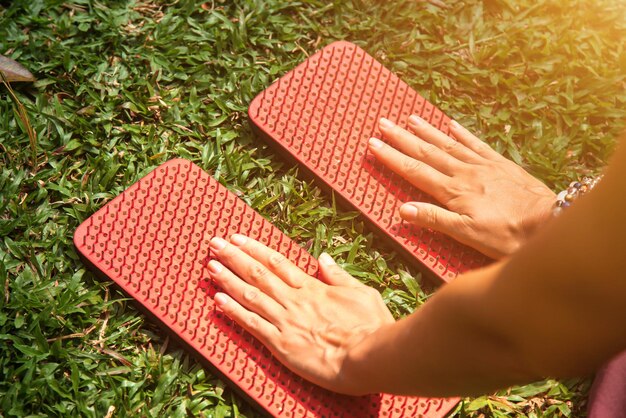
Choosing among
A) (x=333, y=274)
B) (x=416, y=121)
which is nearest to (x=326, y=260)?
(x=333, y=274)

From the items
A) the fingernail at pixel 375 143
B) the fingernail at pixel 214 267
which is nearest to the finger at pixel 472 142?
the fingernail at pixel 375 143

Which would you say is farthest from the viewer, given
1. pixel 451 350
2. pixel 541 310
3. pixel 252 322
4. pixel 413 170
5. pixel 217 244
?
pixel 413 170

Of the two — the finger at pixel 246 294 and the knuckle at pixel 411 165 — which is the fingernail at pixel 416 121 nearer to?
the knuckle at pixel 411 165

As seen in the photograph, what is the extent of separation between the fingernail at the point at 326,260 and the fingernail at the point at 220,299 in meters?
0.27

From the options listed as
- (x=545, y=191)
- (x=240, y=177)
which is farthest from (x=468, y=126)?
(x=240, y=177)

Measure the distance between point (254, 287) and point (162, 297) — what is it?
23 centimetres

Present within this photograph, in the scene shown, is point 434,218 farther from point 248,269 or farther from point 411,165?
point 248,269

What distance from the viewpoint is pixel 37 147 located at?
1.98 m

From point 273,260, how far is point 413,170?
463 mm

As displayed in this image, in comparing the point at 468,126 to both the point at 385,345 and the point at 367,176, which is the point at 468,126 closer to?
the point at 367,176

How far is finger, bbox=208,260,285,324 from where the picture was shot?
5.66 feet

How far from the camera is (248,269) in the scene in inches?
69.8

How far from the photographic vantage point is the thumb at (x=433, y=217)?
185 centimetres

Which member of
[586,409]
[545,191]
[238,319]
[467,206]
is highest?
[545,191]
